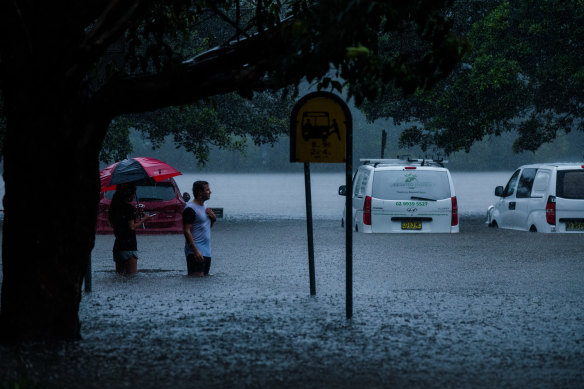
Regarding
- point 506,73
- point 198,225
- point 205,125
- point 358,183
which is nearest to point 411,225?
point 358,183

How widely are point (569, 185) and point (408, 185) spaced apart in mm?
3099

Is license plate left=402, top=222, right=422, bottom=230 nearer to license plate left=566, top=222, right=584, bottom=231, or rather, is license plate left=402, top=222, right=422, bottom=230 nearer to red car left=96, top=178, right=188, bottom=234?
license plate left=566, top=222, right=584, bottom=231

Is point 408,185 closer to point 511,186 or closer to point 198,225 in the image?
point 511,186

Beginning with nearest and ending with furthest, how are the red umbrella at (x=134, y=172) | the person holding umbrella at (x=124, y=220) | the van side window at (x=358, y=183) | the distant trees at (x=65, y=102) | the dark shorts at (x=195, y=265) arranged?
the distant trees at (x=65, y=102), the person holding umbrella at (x=124, y=220), the dark shorts at (x=195, y=265), the red umbrella at (x=134, y=172), the van side window at (x=358, y=183)

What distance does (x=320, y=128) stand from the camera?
10312 mm

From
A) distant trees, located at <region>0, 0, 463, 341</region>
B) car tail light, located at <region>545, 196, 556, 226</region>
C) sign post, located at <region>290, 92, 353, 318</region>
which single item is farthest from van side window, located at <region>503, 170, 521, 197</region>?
distant trees, located at <region>0, 0, 463, 341</region>

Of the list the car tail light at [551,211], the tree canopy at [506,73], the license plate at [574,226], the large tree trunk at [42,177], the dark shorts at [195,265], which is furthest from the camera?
the tree canopy at [506,73]

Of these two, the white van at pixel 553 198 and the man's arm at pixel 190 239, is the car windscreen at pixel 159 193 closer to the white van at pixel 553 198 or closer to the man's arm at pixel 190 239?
the white van at pixel 553 198

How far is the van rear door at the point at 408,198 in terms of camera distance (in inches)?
818

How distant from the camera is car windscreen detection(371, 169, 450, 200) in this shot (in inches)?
817

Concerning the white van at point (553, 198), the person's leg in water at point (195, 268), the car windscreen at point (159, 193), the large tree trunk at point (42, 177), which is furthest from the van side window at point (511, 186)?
the large tree trunk at point (42, 177)

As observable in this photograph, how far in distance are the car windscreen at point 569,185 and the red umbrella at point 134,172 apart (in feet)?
24.8

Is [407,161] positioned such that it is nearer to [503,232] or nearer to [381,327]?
[503,232]

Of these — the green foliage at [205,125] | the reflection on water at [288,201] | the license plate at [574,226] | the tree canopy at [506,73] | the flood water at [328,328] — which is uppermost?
the tree canopy at [506,73]
